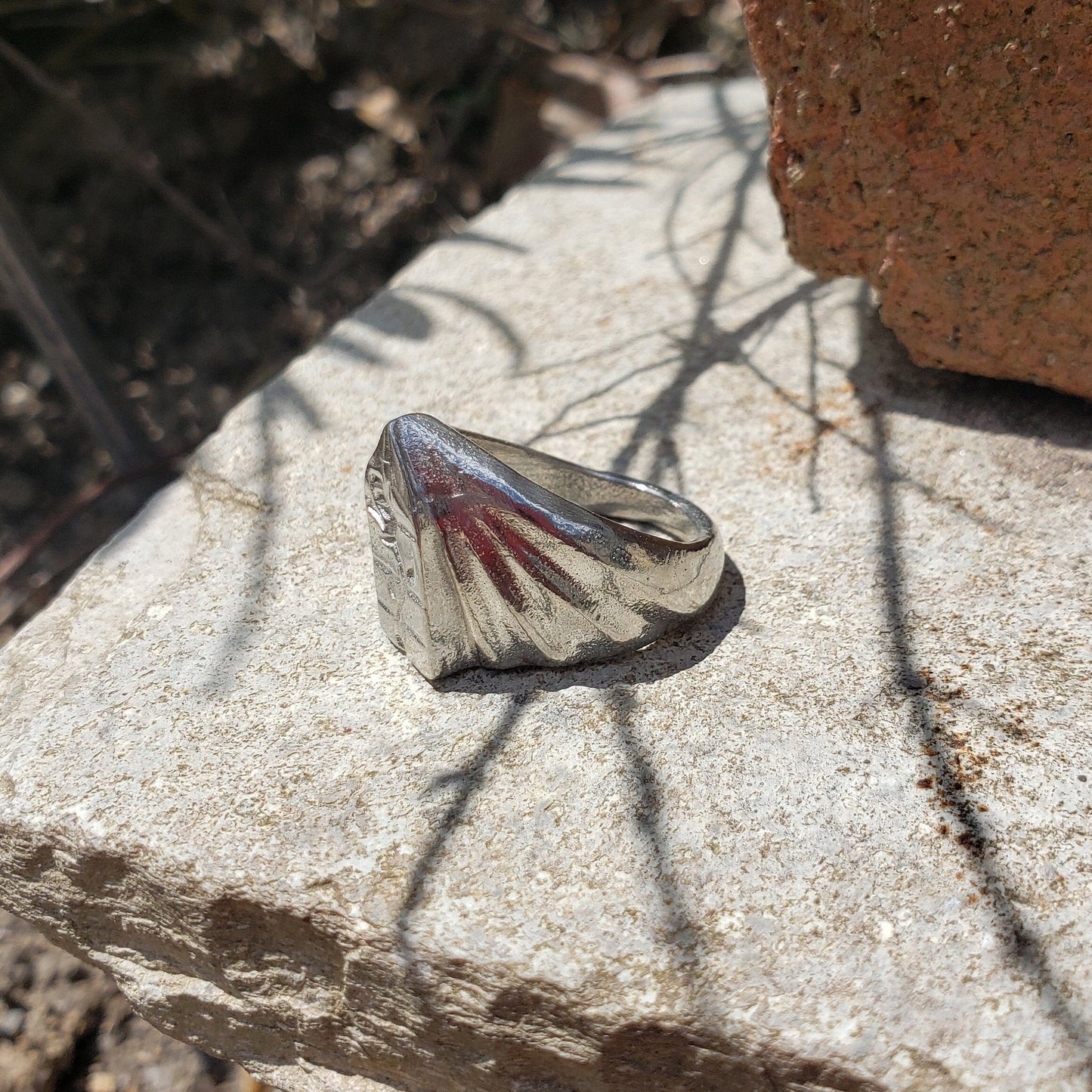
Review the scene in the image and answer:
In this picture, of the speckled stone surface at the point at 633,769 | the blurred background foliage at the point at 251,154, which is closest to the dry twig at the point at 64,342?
the blurred background foliage at the point at 251,154

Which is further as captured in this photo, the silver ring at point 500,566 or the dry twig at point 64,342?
the dry twig at point 64,342

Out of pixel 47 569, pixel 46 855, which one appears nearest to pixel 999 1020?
pixel 46 855

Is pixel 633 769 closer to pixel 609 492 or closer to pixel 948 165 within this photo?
pixel 609 492

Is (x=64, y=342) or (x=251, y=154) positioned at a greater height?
(x=251, y=154)

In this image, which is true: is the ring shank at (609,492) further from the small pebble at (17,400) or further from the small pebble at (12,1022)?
the small pebble at (17,400)

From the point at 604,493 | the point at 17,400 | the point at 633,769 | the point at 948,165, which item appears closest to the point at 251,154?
the point at 17,400
